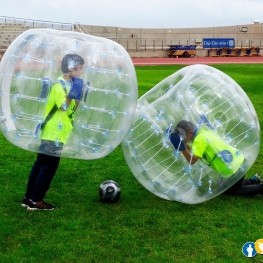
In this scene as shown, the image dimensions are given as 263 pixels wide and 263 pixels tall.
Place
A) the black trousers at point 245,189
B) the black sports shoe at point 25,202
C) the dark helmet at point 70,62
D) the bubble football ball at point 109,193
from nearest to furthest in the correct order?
the dark helmet at point 70,62 < the black sports shoe at point 25,202 < the bubble football ball at point 109,193 < the black trousers at point 245,189

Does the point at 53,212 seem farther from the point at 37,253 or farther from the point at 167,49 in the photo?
the point at 167,49

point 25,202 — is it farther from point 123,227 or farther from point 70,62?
point 70,62

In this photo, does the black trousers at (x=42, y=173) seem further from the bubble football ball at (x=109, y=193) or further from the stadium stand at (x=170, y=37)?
the stadium stand at (x=170, y=37)

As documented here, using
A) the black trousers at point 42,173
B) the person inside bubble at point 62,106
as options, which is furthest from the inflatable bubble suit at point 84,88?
the black trousers at point 42,173

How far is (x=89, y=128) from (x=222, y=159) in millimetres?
1363

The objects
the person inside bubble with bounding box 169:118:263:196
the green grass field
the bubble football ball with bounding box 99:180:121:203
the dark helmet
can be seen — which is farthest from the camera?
the bubble football ball with bounding box 99:180:121:203

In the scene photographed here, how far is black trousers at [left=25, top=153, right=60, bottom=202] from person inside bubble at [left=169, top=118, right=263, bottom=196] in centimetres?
123

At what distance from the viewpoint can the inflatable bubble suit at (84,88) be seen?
16.9 feet

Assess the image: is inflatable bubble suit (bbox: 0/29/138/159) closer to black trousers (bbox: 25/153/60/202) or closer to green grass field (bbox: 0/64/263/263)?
black trousers (bbox: 25/153/60/202)

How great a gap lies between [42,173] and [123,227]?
1017 millimetres

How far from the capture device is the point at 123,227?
5219mm

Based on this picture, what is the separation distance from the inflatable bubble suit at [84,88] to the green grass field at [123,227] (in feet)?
2.32

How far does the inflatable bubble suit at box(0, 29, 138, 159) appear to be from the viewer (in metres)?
5.15

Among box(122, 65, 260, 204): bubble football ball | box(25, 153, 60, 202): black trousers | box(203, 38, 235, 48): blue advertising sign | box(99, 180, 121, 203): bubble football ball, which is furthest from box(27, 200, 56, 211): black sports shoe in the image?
box(203, 38, 235, 48): blue advertising sign
